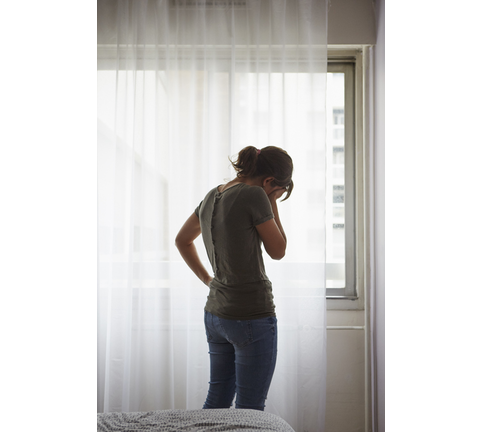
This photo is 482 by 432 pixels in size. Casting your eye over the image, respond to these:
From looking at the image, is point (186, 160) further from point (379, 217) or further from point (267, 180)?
point (379, 217)

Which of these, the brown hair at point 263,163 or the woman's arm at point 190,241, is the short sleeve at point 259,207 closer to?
the brown hair at point 263,163

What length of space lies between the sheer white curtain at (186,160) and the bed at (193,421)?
980 millimetres

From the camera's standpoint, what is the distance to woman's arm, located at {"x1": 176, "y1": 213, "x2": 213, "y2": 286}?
1479 millimetres

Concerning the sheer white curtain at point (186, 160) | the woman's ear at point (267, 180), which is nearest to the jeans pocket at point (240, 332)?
the woman's ear at point (267, 180)

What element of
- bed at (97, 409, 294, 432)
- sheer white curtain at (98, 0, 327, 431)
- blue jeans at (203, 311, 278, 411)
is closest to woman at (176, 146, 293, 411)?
blue jeans at (203, 311, 278, 411)

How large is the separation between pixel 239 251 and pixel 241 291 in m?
0.14

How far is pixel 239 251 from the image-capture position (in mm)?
1224

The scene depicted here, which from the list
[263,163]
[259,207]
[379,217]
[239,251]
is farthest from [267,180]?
[379,217]

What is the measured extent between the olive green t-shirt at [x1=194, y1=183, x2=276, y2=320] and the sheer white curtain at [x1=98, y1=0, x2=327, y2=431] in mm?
626
